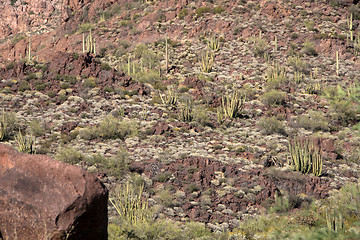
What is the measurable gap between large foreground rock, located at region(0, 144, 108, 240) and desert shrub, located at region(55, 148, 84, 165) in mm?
8191

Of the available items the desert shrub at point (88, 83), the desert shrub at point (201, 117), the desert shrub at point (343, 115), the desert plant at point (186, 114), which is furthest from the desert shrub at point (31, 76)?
the desert shrub at point (343, 115)

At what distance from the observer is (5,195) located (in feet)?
17.9

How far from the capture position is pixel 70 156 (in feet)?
45.8

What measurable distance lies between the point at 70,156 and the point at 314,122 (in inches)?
448

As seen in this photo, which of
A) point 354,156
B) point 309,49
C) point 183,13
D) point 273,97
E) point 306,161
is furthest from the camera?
point 183,13

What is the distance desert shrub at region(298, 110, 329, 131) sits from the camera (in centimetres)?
1870

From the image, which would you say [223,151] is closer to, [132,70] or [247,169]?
[247,169]

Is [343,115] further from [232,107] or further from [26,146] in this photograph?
[26,146]

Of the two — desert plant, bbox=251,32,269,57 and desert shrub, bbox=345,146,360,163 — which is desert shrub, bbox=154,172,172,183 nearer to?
desert shrub, bbox=345,146,360,163

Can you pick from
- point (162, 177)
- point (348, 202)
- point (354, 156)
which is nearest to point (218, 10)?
point (354, 156)

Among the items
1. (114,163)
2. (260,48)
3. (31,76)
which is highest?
(260,48)

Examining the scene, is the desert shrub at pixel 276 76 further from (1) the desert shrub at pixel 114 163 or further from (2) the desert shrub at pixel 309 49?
(1) the desert shrub at pixel 114 163

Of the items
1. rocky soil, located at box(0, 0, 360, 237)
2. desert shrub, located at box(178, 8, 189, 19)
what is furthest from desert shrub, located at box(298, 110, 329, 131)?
desert shrub, located at box(178, 8, 189, 19)

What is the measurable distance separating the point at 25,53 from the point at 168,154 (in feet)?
92.9
